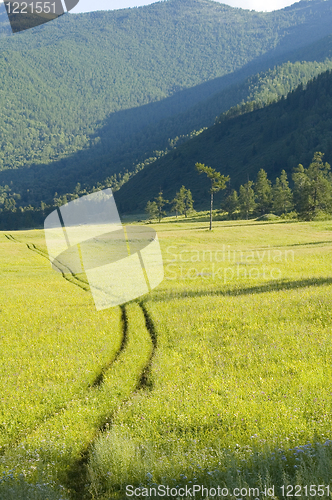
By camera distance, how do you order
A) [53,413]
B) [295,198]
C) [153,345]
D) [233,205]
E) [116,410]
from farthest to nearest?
[233,205] → [295,198] → [153,345] → [53,413] → [116,410]

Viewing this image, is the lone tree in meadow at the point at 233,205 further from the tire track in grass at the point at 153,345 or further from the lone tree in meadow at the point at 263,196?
the tire track in grass at the point at 153,345

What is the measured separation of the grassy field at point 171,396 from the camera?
24.0 feet

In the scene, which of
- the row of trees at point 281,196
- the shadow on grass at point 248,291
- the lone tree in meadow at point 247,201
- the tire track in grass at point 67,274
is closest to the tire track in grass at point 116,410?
the shadow on grass at point 248,291

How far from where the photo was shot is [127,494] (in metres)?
6.91

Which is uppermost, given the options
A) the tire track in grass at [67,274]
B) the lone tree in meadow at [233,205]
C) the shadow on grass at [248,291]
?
the shadow on grass at [248,291]

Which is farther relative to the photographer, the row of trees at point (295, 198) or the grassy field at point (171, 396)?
the row of trees at point (295, 198)

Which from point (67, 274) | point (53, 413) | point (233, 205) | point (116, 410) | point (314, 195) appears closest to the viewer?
point (116, 410)

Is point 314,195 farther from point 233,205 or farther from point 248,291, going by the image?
point 248,291

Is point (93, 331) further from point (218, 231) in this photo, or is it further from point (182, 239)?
point (218, 231)

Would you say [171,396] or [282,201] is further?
[282,201]

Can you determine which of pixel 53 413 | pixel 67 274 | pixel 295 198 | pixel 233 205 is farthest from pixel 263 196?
pixel 53 413

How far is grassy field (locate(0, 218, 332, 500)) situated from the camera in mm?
7312

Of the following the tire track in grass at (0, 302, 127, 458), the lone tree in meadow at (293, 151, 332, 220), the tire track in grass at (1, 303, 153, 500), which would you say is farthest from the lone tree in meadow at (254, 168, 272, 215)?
A: the tire track in grass at (1, 303, 153, 500)

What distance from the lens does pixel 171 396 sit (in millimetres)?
10430
